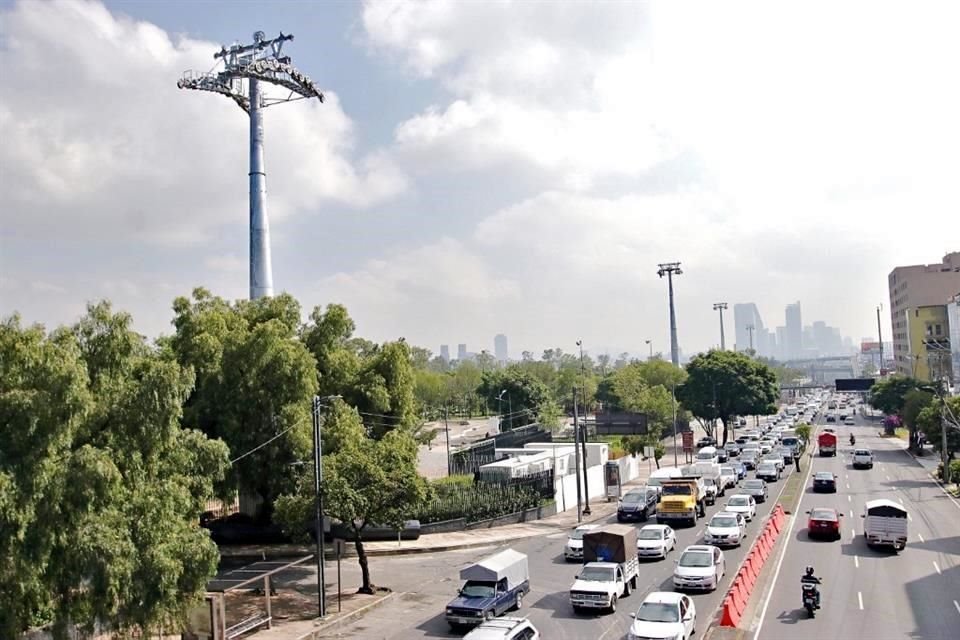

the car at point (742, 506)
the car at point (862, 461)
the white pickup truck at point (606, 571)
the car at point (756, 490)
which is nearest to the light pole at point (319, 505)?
the white pickup truck at point (606, 571)

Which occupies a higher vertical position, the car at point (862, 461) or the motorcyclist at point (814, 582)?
the motorcyclist at point (814, 582)

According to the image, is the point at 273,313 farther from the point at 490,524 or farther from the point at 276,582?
the point at 490,524

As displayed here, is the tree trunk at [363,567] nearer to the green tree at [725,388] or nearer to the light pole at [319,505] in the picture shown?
the light pole at [319,505]

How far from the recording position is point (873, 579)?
2639 cm

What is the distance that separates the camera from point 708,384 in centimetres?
8431

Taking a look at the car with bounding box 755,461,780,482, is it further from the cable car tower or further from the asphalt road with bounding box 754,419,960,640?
the cable car tower

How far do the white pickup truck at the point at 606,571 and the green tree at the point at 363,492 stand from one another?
5851 millimetres

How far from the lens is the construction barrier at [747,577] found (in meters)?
20.9

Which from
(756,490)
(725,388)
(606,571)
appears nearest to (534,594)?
(606,571)

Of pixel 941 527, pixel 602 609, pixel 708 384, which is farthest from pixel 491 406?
pixel 602 609

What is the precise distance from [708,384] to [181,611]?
240 ft

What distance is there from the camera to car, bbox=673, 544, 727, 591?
24578 mm

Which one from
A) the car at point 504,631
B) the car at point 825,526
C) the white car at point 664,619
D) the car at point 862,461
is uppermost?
the car at point 504,631

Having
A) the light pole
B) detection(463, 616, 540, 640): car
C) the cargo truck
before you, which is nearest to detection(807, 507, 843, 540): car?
the cargo truck
